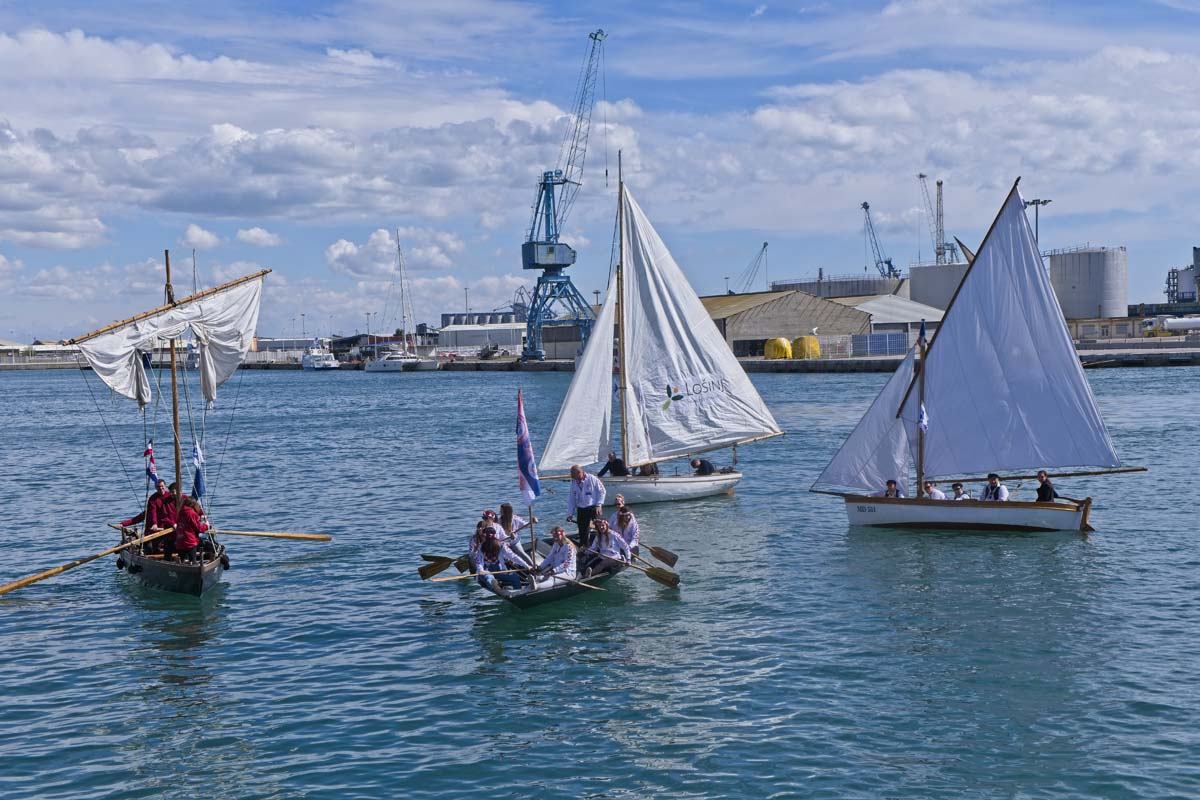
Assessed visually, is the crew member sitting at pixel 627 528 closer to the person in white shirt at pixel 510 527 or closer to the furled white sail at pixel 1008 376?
the person in white shirt at pixel 510 527

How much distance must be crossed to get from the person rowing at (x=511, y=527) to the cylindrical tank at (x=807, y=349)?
4429 inches

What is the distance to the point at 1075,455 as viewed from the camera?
3297 centimetres

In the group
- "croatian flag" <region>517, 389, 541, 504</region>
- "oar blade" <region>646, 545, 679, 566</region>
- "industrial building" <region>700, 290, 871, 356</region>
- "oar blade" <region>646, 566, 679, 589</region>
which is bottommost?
"oar blade" <region>646, 566, 679, 589</region>

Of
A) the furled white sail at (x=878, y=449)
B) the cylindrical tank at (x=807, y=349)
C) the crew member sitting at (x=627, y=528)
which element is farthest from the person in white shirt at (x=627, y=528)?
the cylindrical tank at (x=807, y=349)

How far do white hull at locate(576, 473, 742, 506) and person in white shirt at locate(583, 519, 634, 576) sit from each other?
40.5ft

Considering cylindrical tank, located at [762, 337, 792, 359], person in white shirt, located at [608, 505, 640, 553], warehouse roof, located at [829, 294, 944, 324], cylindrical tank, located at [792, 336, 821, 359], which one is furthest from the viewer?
warehouse roof, located at [829, 294, 944, 324]

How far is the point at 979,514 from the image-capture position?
3347 cm

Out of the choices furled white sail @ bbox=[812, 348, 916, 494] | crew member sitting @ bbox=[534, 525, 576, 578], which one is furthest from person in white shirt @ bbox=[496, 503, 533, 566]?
furled white sail @ bbox=[812, 348, 916, 494]

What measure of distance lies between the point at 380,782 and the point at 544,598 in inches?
→ 361

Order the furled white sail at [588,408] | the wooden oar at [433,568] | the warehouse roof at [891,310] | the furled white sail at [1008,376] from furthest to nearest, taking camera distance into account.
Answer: the warehouse roof at [891,310] → the furled white sail at [588,408] → the furled white sail at [1008,376] → the wooden oar at [433,568]

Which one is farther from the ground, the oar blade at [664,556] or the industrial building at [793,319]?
the industrial building at [793,319]

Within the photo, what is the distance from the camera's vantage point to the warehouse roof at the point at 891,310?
145 meters

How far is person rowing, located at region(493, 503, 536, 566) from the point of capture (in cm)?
2702

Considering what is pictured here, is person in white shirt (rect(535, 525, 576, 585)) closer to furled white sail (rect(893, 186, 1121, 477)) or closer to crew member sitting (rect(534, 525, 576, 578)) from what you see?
crew member sitting (rect(534, 525, 576, 578))
